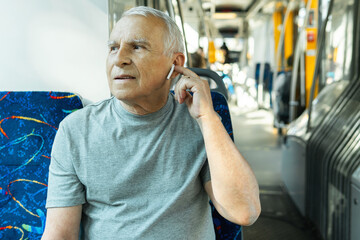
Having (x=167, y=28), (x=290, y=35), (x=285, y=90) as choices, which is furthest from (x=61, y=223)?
(x=290, y=35)

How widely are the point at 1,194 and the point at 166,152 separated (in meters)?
0.69

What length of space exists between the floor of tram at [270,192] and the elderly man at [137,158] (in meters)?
1.70

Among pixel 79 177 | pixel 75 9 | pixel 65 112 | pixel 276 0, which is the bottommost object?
pixel 79 177

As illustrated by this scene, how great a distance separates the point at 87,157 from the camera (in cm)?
119

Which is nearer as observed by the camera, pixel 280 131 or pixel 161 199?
pixel 161 199

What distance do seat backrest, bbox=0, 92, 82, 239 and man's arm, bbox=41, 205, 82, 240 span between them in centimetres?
27

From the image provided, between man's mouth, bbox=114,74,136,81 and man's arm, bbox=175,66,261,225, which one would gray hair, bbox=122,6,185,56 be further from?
man's arm, bbox=175,66,261,225

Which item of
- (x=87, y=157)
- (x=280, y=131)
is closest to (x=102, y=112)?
(x=87, y=157)

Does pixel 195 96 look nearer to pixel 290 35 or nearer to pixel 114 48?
pixel 114 48

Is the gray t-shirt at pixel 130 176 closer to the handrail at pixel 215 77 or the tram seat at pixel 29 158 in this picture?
the tram seat at pixel 29 158

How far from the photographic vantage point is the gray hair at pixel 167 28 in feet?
4.02

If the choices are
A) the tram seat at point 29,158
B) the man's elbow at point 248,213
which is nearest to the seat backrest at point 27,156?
the tram seat at point 29,158

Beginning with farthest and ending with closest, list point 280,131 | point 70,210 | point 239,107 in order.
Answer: point 239,107 → point 280,131 → point 70,210

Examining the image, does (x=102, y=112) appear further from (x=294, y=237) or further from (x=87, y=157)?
(x=294, y=237)
